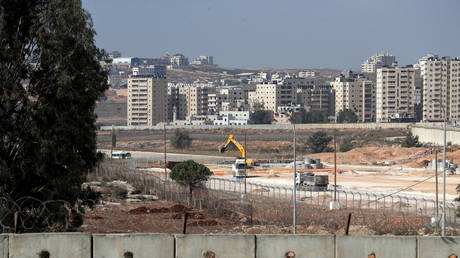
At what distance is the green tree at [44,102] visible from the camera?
95.9ft

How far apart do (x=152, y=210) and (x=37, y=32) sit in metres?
17.7

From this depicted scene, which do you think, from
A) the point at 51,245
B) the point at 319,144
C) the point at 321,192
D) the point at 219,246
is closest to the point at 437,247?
the point at 219,246

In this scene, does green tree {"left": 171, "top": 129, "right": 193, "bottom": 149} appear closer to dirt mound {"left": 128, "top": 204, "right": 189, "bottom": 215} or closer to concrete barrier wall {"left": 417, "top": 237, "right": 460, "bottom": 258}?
dirt mound {"left": 128, "top": 204, "right": 189, "bottom": 215}

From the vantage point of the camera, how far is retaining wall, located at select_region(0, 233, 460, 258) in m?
17.7

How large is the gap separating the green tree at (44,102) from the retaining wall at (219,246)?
36.0ft

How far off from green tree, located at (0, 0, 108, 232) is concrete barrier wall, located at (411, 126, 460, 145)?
106728 millimetres

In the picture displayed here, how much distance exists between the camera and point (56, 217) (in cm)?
2905

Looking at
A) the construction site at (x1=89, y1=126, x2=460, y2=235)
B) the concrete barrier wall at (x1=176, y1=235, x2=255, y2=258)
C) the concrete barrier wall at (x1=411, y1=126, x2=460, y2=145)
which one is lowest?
the construction site at (x1=89, y1=126, x2=460, y2=235)

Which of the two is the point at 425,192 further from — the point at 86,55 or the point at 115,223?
the point at 86,55

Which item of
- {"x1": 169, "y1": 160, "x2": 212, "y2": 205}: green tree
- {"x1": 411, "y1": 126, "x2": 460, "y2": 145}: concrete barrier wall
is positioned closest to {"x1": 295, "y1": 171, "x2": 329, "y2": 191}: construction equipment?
Result: {"x1": 169, "y1": 160, "x2": 212, "y2": 205}: green tree

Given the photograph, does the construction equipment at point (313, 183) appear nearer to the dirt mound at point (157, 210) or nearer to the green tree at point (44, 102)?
the dirt mound at point (157, 210)

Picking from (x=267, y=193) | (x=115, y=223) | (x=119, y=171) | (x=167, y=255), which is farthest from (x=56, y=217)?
(x=119, y=171)

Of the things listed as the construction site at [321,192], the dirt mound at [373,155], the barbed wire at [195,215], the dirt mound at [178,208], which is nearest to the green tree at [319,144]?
the construction site at [321,192]

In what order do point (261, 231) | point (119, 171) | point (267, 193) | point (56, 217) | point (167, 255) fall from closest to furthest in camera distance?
1. point (167, 255)
2. point (56, 217)
3. point (261, 231)
4. point (267, 193)
5. point (119, 171)
